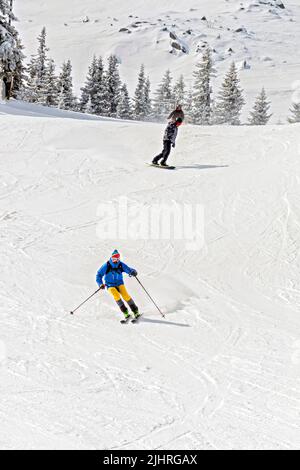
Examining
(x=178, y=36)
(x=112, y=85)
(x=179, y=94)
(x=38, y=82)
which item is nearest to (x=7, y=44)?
(x=38, y=82)

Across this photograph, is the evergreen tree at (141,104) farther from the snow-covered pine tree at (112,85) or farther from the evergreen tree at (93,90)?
the evergreen tree at (93,90)

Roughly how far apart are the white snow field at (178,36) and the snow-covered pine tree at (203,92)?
26.3 m

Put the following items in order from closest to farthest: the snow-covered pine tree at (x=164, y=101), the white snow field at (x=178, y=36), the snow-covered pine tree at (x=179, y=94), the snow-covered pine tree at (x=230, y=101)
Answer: the snow-covered pine tree at (x=230, y=101), the snow-covered pine tree at (x=179, y=94), the snow-covered pine tree at (x=164, y=101), the white snow field at (x=178, y=36)

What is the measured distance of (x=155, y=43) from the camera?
5369 inches

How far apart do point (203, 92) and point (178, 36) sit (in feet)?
298

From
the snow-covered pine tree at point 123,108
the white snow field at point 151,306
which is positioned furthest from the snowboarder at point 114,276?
the snow-covered pine tree at point 123,108

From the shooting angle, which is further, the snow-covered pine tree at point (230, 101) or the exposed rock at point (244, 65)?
the exposed rock at point (244, 65)

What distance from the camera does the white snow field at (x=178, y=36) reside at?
113 m

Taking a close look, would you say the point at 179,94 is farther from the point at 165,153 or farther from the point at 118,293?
the point at 118,293

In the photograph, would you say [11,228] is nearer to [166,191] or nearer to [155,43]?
[166,191]

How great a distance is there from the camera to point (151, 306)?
33.4 ft

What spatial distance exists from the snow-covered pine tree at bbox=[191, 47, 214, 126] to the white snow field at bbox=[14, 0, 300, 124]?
86.3 feet

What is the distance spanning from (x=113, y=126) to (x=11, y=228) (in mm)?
10815

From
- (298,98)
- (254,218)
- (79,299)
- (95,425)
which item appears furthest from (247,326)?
(298,98)
